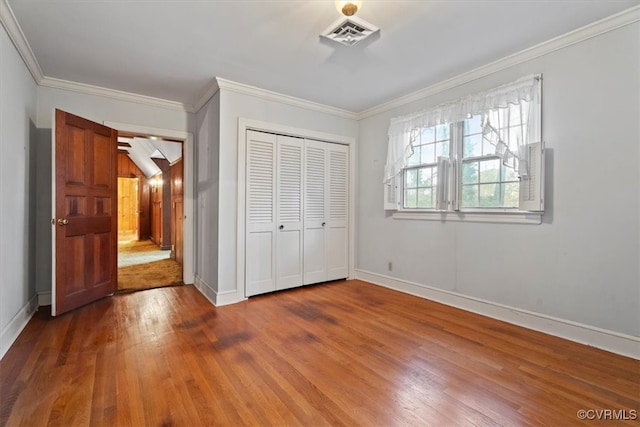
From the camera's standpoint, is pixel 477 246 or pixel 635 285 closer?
pixel 635 285

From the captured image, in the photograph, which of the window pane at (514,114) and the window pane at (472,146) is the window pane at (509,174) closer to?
the window pane at (472,146)

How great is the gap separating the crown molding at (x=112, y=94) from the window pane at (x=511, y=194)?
4093mm

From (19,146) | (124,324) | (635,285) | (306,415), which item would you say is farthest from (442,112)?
(19,146)

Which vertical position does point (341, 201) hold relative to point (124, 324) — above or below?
above

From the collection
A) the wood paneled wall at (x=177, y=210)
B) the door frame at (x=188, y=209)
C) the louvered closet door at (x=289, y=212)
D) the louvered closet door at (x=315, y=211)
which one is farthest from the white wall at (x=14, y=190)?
the louvered closet door at (x=315, y=211)

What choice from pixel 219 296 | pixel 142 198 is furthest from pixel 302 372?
pixel 142 198

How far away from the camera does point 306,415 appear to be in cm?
160

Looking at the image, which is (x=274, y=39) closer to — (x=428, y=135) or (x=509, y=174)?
Result: (x=428, y=135)

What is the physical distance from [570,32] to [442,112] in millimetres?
1209

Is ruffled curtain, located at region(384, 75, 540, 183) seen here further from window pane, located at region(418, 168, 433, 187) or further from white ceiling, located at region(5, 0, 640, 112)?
window pane, located at region(418, 168, 433, 187)

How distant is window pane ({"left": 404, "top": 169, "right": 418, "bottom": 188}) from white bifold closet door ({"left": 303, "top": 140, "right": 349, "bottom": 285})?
3.16 ft

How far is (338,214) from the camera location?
14.7ft

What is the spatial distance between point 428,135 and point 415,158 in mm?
320

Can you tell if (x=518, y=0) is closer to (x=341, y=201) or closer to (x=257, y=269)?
(x=341, y=201)
